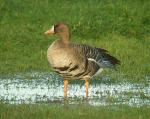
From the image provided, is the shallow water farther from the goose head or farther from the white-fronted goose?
the goose head

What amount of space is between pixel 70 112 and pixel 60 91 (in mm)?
2310

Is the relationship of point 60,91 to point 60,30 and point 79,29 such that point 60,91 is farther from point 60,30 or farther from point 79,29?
point 79,29

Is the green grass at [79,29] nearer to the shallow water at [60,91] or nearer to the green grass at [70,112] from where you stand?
the shallow water at [60,91]

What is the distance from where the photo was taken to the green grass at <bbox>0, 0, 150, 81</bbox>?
46.6 ft

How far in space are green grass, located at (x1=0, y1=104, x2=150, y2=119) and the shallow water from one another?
62 centimetres

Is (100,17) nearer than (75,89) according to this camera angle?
No

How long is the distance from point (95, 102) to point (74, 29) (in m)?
5.84

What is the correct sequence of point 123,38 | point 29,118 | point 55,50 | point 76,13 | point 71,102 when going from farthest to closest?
1. point 76,13
2. point 123,38
3. point 55,50
4. point 71,102
5. point 29,118

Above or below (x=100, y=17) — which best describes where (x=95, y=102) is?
below

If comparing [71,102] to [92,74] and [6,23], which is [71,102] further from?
[6,23]

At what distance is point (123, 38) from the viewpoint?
16.4 m

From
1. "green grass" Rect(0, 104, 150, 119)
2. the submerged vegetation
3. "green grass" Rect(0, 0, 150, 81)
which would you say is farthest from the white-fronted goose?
"green grass" Rect(0, 104, 150, 119)

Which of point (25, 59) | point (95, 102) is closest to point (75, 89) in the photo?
point (95, 102)

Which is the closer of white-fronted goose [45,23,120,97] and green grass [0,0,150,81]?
white-fronted goose [45,23,120,97]
